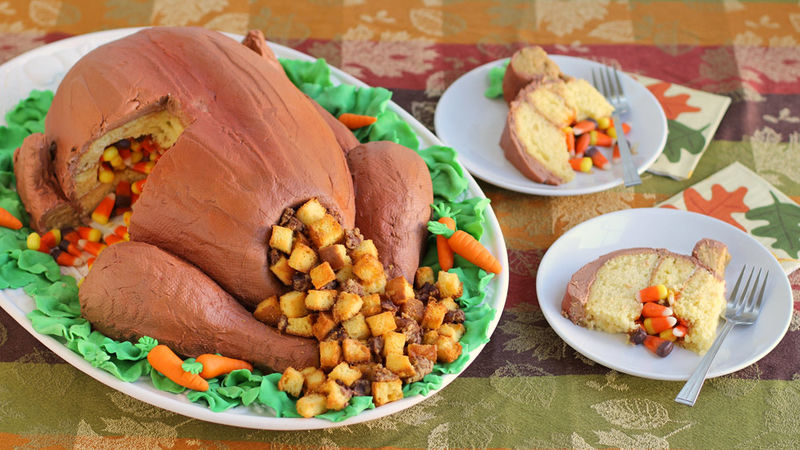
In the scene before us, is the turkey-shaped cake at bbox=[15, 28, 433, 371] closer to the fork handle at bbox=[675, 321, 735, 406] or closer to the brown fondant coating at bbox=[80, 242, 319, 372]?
the brown fondant coating at bbox=[80, 242, 319, 372]

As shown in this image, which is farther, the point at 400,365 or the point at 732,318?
the point at 732,318

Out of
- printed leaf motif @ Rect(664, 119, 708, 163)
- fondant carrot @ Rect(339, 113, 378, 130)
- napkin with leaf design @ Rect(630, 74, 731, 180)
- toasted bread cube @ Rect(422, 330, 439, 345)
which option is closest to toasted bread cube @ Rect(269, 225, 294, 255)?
toasted bread cube @ Rect(422, 330, 439, 345)

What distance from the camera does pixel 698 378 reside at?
2.95 m

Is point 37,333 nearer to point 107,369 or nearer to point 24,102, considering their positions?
point 107,369

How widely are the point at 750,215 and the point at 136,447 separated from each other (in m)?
2.92

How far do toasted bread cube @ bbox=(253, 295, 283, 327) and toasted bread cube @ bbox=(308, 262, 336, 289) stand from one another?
190 mm

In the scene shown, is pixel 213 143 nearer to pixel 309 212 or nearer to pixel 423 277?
pixel 309 212

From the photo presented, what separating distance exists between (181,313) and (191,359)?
0.16 metres

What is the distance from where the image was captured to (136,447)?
2.84m

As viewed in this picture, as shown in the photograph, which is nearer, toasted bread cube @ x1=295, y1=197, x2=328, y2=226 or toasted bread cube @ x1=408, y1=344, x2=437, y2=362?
toasted bread cube @ x1=408, y1=344, x2=437, y2=362

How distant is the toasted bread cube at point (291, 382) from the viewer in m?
2.70

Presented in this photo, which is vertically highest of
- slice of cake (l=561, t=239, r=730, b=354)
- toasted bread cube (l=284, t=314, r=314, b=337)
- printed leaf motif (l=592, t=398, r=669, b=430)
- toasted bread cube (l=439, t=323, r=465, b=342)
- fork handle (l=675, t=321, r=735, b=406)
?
toasted bread cube (l=284, t=314, r=314, b=337)

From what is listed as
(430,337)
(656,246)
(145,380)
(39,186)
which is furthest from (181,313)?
(656,246)

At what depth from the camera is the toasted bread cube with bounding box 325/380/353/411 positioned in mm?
2594
